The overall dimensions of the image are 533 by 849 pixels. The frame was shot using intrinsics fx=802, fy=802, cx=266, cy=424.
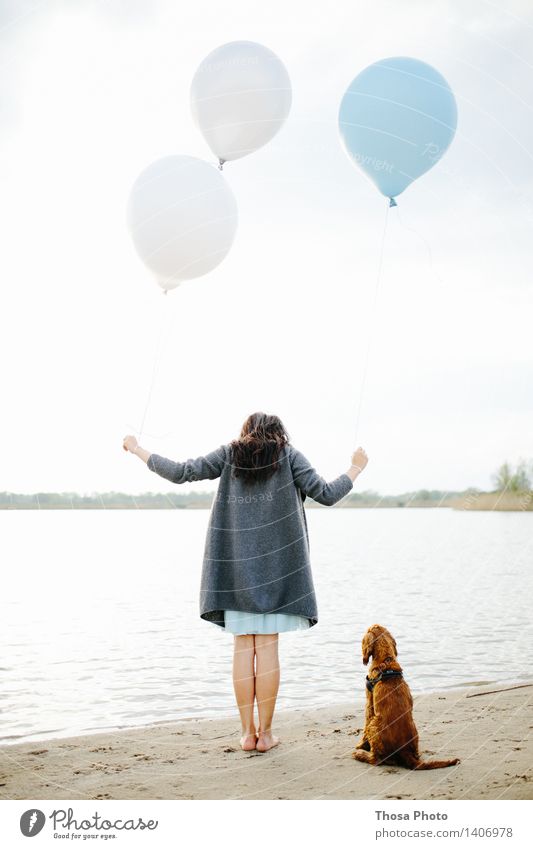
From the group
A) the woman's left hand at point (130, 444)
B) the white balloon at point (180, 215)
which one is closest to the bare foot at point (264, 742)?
the woman's left hand at point (130, 444)

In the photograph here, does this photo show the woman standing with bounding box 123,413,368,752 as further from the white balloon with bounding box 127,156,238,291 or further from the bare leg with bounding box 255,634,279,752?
the white balloon with bounding box 127,156,238,291

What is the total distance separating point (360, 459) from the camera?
3344mm

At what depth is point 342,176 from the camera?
4.09 meters

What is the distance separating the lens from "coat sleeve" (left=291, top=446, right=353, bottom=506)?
3256 mm

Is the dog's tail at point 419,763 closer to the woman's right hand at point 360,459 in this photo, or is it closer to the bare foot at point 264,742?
the bare foot at point 264,742

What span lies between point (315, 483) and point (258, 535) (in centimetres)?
32

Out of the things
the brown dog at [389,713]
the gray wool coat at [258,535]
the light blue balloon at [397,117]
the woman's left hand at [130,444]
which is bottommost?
the brown dog at [389,713]

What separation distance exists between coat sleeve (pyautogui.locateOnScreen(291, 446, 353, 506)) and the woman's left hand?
66cm

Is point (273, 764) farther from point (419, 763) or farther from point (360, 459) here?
point (360, 459)

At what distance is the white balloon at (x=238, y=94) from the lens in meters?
3.78

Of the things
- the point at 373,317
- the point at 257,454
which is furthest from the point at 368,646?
the point at 373,317

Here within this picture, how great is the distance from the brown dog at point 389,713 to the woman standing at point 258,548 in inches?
13.3

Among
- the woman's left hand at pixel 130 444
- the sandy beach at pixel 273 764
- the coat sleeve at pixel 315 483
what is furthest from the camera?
the woman's left hand at pixel 130 444
